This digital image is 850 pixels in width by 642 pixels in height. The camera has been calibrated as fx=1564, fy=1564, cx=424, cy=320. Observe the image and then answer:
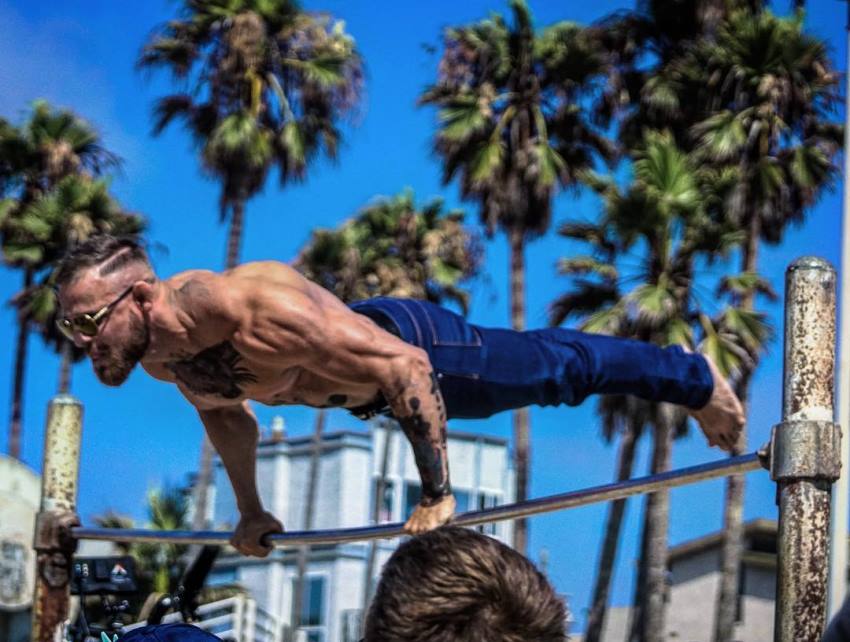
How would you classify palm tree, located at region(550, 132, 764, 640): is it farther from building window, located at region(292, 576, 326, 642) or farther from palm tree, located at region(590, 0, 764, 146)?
building window, located at region(292, 576, 326, 642)

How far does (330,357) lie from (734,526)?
17.7 metres

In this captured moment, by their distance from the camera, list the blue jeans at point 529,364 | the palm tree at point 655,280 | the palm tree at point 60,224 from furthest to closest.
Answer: the palm tree at point 60,224, the palm tree at point 655,280, the blue jeans at point 529,364

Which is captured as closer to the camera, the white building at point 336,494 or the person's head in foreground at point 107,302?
the person's head in foreground at point 107,302

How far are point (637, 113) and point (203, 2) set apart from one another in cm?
740

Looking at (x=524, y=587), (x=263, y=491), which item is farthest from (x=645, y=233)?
(x=263, y=491)

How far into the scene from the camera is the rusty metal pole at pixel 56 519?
5.64 meters

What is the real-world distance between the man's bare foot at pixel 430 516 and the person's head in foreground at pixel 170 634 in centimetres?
149

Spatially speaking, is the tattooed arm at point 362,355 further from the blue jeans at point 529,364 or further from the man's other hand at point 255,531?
the man's other hand at point 255,531

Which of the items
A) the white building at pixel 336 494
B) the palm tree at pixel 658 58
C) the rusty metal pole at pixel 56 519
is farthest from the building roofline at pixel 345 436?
the rusty metal pole at pixel 56 519

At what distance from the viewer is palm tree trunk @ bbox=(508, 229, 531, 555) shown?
23969mm

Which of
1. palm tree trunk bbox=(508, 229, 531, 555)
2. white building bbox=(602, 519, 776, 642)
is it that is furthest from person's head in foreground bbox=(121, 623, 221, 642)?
white building bbox=(602, 519, 776, 642)

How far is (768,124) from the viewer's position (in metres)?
22.3

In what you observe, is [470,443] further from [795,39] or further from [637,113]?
[795,39]

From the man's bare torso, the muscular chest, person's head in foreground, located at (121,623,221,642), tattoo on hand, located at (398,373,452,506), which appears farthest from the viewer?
the muscular chest
